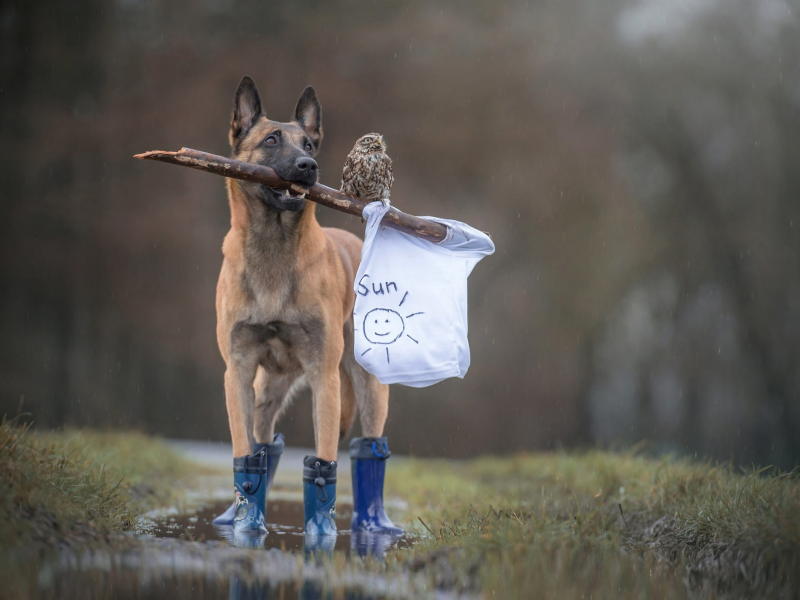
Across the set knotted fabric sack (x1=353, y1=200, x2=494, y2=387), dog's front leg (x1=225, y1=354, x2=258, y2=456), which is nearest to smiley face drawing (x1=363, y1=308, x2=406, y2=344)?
knotted fabric sack (x1=353, y1=200, x2=494, y2=387)

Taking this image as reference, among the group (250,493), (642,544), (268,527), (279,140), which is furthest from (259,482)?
(642,544)

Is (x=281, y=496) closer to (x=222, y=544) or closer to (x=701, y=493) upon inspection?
(x=222, y=544)

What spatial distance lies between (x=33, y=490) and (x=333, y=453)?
4.79 ft

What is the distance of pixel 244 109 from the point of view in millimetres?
4070

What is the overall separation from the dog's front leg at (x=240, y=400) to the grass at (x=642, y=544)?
3.68 ft

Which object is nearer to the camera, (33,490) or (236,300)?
(33,490)

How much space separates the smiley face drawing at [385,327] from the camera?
12.1 feet

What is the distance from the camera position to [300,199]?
373cm

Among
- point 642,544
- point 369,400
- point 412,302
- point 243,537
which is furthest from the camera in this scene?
point 369,400

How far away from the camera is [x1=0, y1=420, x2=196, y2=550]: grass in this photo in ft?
8.95

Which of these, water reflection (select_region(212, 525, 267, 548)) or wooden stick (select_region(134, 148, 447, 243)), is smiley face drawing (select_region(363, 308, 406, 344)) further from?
water reflection (select_region(212, 525, 267, 548))

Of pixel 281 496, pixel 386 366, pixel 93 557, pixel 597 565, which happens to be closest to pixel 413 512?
pixel 281 496

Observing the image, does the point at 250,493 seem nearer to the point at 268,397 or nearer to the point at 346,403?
the point at 268,397

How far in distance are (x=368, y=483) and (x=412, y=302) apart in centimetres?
123
